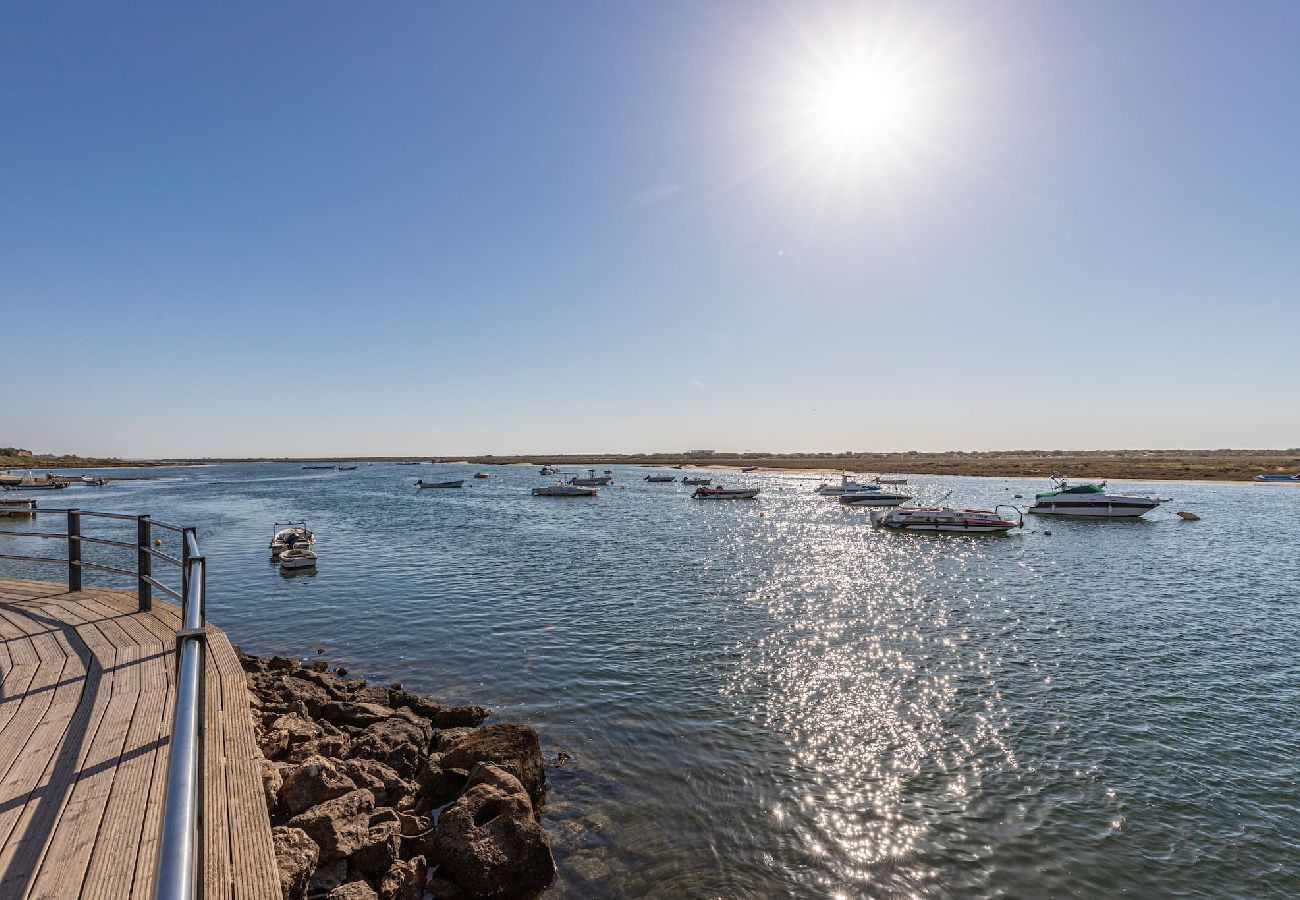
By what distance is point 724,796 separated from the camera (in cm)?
1076

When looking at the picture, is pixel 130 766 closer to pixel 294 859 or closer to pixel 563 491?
pixel 294 859

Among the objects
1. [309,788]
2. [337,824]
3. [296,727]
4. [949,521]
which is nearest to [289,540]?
[296,727]

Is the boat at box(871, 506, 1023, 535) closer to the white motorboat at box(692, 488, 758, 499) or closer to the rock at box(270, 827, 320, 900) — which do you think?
the white motorboat at box(692, 488, 758, 499)

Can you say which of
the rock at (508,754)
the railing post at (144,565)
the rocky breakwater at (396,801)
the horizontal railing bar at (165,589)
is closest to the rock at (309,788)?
the rocky breakwater at (396,801)

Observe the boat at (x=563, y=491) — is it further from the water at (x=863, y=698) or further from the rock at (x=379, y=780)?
the rock at (x=379, y=780)

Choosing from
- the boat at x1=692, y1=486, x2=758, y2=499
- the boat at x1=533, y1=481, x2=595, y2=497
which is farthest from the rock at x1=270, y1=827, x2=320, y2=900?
the boat at x1=533, y1=481, x2=595, y2=497

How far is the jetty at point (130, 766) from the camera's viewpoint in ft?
10.6

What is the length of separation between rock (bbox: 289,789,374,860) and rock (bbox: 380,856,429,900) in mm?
564

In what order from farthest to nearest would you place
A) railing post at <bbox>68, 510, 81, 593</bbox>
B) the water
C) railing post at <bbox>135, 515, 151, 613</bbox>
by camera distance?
railing post at <bbox>68, 510, 81, 593</bbox>
railing post at <bbox>135, 515, 151, 613</bbox>
the water

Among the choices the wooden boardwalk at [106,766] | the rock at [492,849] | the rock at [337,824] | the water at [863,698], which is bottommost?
the water at [863,698]

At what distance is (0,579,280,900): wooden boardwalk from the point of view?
4.47 metres

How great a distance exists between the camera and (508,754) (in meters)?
10.7

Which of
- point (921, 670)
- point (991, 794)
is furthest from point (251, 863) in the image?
point (921, 670)

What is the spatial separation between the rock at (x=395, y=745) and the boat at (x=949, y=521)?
44.0 m
